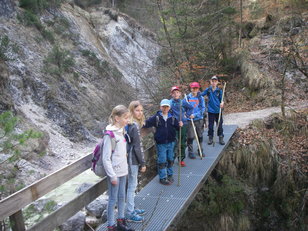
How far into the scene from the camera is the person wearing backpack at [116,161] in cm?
387

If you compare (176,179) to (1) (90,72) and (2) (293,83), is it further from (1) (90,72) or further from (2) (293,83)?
(1) (90,72)

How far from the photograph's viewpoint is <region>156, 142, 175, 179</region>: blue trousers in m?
5.64

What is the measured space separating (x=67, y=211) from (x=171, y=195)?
2.06 metres

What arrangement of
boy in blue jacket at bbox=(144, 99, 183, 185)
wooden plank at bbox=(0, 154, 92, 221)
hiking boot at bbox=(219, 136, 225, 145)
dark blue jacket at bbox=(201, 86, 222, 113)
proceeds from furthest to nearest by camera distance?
hiking boot at bbox=(219, 136, 225, 145) → dark blue jacket at bbox=(201, 86, 222, 113) → boy in blue jacket at bbox=(144, 99, 183, 185) → wooden plank at bbox=(0, 154, 92, 221)

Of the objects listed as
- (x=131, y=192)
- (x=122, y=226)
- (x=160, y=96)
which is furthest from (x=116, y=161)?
(x=160, y=96)

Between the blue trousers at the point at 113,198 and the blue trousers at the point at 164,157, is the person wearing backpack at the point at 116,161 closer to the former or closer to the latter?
the blue trousers at the point at 113,198

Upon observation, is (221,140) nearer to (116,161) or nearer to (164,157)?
(164,157)

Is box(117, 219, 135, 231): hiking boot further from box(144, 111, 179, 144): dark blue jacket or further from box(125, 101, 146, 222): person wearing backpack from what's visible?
box(144, 111, 179, 144): dark blue jacket

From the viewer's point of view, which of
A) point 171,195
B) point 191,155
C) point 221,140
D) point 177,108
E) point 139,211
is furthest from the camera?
point 221,140

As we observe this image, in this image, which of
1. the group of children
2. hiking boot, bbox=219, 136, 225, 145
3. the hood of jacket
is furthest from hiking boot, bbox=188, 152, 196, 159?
the hood of jacket

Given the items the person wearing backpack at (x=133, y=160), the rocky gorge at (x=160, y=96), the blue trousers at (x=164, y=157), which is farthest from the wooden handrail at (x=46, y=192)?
the blue trousers at (x=164, y=157)

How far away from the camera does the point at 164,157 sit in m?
5.65

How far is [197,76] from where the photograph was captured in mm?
13602

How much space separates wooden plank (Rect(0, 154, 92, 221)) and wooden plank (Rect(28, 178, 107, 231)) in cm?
28
